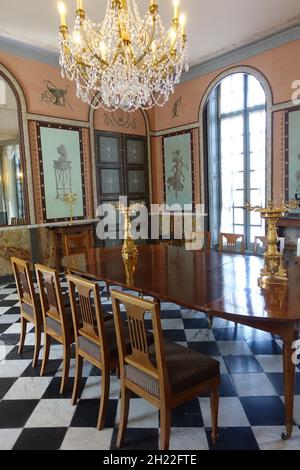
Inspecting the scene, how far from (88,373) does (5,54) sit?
4855 mm

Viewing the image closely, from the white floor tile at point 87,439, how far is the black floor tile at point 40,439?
0.14 ft

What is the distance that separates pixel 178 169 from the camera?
22.0ft

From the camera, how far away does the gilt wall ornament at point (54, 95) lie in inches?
215

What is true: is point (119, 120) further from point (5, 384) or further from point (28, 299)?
point (5, 384)

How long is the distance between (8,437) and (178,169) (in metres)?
5.63

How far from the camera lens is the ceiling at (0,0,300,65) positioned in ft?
13.6

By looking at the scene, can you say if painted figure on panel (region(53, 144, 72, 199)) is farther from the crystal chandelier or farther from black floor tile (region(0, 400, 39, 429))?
Result: black floor tile (region(0, 400, 39, 429))

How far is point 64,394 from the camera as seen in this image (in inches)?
89.7

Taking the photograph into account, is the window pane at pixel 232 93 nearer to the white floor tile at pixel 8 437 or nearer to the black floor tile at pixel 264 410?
the black floor tile at pixel 264 410

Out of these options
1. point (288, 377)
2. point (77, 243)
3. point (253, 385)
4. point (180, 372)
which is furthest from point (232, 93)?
point (180, 372)

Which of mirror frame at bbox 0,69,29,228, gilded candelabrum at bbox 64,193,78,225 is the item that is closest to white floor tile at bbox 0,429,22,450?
mirror frame at bbox 0,69,29,228

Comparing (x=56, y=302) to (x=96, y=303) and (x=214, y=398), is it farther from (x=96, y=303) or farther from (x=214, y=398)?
(x=214, y=398)
